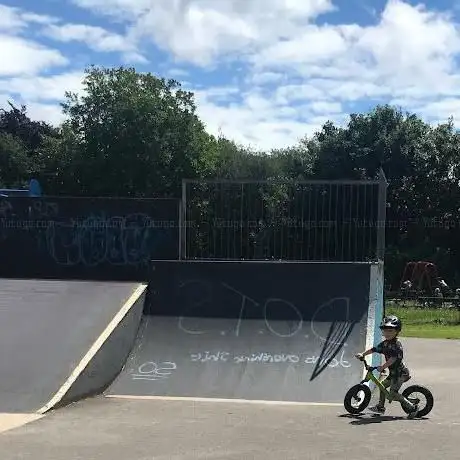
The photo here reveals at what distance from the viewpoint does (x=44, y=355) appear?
347 inches

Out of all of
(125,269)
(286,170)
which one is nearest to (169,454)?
(125,269)

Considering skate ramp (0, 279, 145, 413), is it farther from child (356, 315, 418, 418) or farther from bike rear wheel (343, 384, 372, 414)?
child (356, 315, 418, 418)

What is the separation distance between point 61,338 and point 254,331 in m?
2.90

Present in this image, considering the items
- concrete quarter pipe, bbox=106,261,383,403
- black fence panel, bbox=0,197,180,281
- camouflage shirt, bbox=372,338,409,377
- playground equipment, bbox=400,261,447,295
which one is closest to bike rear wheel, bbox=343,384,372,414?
camouflage shirt, bbox=372,338,409,377

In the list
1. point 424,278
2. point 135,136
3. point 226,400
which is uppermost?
point 135,136

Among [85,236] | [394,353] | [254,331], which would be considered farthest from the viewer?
[85,236]

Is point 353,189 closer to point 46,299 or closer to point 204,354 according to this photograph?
point 204,354

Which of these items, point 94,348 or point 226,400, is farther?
point 94,348

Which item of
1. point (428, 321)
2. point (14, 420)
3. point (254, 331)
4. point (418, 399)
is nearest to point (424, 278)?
point (428, 321)

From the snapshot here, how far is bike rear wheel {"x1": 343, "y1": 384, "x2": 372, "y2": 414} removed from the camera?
25.3ft

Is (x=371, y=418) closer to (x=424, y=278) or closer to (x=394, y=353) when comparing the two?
Result: (x=394, y=353)

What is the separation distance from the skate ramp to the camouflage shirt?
3.68 metres

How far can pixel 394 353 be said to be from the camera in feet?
26.1

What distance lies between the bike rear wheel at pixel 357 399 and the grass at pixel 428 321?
10.2 m
